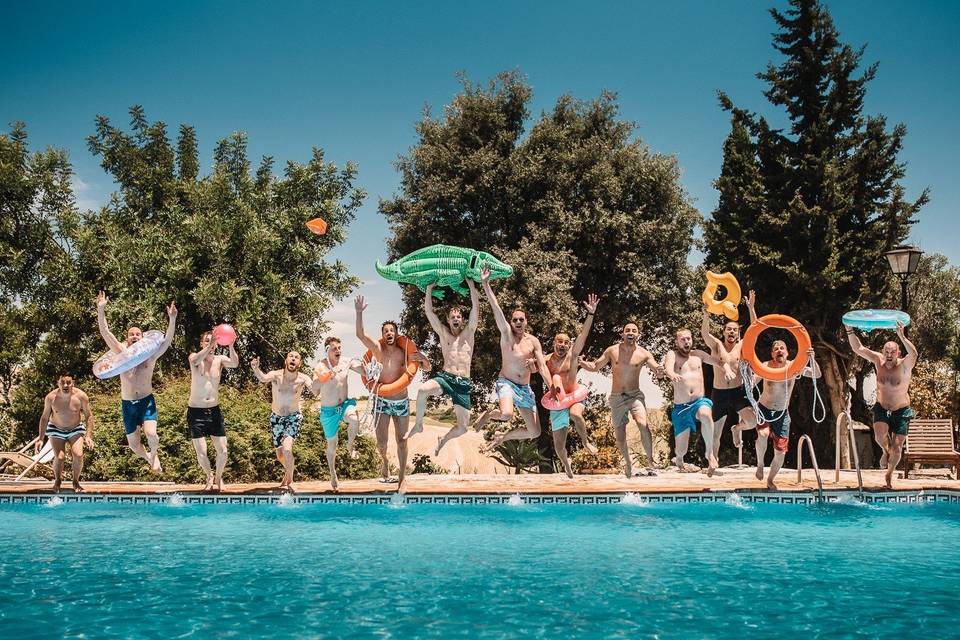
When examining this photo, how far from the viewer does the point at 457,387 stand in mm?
10711

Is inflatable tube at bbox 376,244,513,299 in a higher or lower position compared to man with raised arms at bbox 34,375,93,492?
higher

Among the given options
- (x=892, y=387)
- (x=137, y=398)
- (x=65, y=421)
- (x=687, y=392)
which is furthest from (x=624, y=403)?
(x=65, y=421)

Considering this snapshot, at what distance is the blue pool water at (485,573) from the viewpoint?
532cm

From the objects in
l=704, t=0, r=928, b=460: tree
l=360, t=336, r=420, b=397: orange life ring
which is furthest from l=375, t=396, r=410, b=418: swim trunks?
l=704, t=0, r=928, b=460: tree

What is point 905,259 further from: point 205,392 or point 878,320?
point 205,392

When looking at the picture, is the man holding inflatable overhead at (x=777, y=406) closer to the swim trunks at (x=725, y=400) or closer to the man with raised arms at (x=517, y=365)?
the swim trunks at (x=725, y=400)

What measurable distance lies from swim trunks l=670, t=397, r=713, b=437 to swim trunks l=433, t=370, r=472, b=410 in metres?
3.39

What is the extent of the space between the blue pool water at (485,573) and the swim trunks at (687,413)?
4.71 feet

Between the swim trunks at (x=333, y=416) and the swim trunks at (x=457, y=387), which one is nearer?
the swim trunks at (x=457, y=387)

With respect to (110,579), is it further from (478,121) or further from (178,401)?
(478,121)

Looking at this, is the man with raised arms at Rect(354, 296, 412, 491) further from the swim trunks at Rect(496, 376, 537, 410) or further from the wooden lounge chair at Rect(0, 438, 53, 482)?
the wooden lounge chair at Rect(0, 438, 53, 482)

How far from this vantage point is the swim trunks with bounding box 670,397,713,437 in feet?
→ 37.7

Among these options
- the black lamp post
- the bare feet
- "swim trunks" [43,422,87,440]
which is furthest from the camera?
the black lamp post

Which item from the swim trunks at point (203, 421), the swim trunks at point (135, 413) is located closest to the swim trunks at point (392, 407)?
the swim trunks at point (203, 421)
